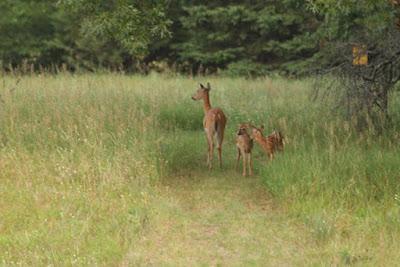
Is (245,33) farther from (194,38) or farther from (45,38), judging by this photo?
(45,38)

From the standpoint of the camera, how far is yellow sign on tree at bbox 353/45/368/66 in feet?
32.4

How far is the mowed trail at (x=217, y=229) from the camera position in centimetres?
636

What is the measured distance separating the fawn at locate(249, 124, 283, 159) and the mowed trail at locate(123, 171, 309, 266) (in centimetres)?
69

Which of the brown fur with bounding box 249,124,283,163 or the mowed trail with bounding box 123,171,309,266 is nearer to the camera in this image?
the mowed trail with bounding box 123,171,309,266

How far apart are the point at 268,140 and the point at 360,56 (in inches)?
84.8

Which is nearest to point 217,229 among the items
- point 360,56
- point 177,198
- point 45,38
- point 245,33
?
point 177,198

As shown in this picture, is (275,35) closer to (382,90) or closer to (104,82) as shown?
(104,82)

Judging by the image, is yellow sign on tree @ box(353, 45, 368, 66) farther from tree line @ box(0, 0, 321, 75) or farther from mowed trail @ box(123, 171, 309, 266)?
tree line @ box(0, 0, 321, 75)

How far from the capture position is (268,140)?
9320 mm

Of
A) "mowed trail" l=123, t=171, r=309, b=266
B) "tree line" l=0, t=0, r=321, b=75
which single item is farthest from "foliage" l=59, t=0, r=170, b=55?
"tree line" l=0, t=0, r=321, b=75

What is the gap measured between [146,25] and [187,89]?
5163 millimetres

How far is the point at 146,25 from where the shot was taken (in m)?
10.3

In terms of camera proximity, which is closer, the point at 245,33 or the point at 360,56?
the point at 360,56

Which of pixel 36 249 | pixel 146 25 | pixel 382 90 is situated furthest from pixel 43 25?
pixel 36 249
